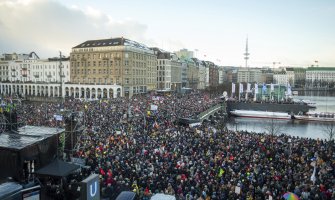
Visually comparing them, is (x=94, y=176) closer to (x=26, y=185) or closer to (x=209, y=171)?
(x=26, y=185)

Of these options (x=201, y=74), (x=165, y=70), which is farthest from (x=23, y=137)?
(x=201, y=74)

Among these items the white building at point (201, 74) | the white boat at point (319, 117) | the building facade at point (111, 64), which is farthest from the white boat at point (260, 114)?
the white building at point (201, 74)

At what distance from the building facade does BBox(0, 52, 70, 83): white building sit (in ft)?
37.7

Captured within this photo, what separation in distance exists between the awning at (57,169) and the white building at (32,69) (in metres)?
96.3

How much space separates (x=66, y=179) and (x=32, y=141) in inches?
104

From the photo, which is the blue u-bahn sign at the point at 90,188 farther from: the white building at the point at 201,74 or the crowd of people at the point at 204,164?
the white building at the point at 201,74

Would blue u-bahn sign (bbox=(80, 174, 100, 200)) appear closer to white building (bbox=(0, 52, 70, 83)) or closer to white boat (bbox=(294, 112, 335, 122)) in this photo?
white boat (bbox=(294, 112, 335, 122))

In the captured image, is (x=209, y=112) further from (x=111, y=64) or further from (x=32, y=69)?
(x=32, y=69)

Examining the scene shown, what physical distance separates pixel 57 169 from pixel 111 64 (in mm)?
79169

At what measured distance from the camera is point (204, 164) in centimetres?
2047

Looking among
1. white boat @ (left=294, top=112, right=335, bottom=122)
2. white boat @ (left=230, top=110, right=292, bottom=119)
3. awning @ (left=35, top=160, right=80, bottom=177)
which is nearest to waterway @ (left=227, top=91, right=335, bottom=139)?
white boat @ (left=294, top=112, right=335, bottom=122)

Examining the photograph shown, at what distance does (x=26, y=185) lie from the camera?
14.5 meters

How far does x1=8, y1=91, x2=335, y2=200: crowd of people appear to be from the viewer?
16766 millimetres

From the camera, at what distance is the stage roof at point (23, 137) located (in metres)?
14.8
